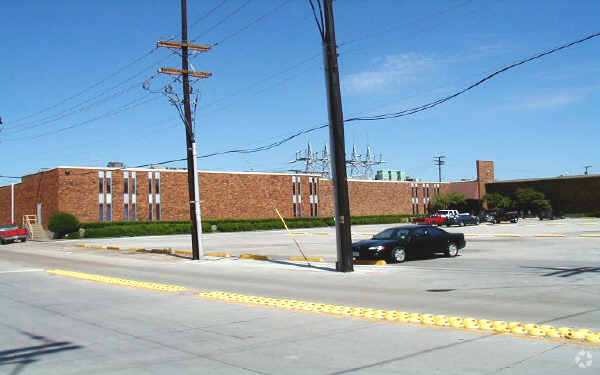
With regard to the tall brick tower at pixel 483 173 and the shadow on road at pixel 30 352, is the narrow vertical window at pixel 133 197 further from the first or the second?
the shadow on road at pixel 30 352

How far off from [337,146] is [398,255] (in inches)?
205

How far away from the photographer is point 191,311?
10781 mm

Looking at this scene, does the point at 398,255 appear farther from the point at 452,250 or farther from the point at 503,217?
the point at 503,217

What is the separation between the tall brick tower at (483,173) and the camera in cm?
8488

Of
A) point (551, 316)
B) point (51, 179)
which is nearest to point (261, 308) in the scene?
point (551, 316)

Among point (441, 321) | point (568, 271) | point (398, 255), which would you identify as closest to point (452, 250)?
point (398, 255)

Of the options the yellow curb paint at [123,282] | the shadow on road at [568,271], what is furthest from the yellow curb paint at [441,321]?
the shadow on road at [568,271]

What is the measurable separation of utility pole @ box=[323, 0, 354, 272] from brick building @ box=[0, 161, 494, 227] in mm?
25727

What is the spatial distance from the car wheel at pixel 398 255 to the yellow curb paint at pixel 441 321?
8.96 metres

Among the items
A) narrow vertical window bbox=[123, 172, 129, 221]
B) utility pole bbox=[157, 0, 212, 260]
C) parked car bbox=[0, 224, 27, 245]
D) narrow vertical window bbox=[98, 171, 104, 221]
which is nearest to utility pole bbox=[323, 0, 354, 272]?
utility pole bbox=[157, 0, 212, 260]

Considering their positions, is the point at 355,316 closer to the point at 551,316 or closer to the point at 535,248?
the point at 551,316

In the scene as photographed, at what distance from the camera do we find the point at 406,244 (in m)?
20.6

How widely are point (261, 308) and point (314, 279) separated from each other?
5396 mm

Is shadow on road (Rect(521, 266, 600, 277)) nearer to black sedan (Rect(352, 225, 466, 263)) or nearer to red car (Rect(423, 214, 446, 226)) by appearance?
black sedan (Rect(352, 225, 466, 263))
